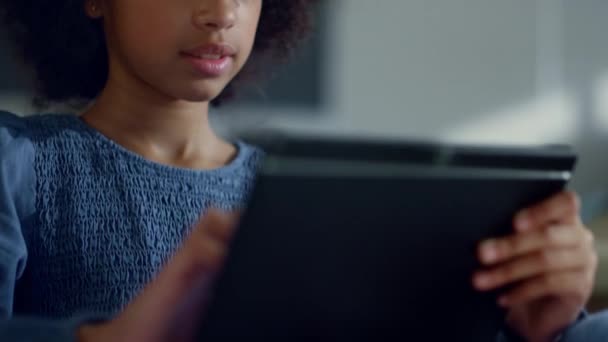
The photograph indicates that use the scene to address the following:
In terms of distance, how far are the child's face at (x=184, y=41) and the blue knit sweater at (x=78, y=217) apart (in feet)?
0.24

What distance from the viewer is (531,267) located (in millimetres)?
545

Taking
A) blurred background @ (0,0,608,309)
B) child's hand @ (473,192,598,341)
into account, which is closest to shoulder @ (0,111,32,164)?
child's hand @ (473,192,598,341)

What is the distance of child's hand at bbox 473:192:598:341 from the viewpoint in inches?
20.7

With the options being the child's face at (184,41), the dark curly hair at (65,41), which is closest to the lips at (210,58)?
the child's face at (184,41)

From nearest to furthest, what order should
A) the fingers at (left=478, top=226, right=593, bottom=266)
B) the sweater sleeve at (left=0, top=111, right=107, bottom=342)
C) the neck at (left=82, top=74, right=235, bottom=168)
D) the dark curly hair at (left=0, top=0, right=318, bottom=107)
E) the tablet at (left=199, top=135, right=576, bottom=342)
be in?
the tablet at (left=199, top=135, right=576, bottom=342), the fingers at (left=478, top=226, right=593, bottom=266), the sweater sleeve at (left=0, top=111, right=107, bottom=342), the neck at (left=82, top=74, right=235, bottom=168), the dark curly hair at (left=0, top=0, right=318, bottom=107)

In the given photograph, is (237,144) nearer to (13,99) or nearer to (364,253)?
(364,253)

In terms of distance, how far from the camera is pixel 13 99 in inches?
78.4

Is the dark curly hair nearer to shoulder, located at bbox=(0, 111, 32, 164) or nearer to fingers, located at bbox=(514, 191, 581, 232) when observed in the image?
shoulder, located at bbox=(0, 111, 32, 164)

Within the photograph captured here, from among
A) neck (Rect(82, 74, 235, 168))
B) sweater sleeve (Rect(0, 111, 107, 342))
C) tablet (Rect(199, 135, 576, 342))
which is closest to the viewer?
tablet (Rect(199, 135, 576, 342))

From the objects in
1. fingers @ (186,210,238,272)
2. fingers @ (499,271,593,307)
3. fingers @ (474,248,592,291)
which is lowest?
fingers @ (499,271,593,307)

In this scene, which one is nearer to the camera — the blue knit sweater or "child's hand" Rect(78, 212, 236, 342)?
"child's hand" Rect(78, 212, 236, 342)

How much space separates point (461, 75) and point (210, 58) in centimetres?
166

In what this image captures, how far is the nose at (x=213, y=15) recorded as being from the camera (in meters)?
0.68

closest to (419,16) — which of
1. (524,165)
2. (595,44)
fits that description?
(595,44)
